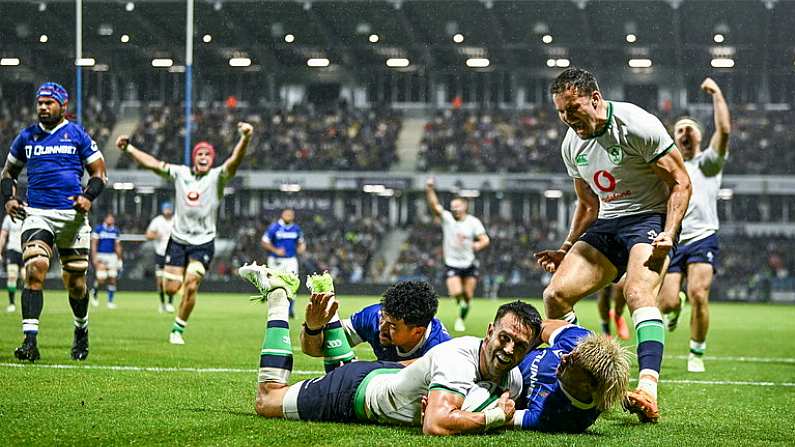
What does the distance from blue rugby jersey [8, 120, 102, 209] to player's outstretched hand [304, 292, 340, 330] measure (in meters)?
3.97

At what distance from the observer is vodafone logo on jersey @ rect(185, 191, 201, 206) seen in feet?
38.7

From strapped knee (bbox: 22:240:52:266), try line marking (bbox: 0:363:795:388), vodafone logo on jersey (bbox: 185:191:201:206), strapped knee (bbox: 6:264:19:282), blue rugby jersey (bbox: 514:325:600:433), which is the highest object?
vodafone logo on jersey (bbox: 185:191:201:206)

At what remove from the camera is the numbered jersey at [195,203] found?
1159 cm

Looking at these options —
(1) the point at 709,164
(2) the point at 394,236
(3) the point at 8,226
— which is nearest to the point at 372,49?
(2) the point at 394,236

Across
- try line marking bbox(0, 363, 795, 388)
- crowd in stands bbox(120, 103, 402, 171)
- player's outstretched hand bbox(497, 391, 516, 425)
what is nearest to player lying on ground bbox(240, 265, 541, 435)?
player's outstretched hand bbox(497, 391, 516, 425)

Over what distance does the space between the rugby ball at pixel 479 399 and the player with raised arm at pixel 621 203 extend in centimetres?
110

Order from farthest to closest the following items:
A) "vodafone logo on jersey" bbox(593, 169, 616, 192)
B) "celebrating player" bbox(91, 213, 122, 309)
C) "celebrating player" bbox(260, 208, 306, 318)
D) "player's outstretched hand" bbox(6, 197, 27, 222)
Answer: "celebrating player" bbox(91, 213, 122, 309) → "celebrating player" bbox(260, 208, 306, 318) → "player's outstretched hand" bbox(6, 197, 27, 222) → "vodafone logo on jersey" bbox(593, 169, 616, 192)

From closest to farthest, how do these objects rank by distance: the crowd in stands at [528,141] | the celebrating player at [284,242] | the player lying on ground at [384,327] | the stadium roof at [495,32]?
the player lying on ground at [384,327]
the celebrating player at [284,242]
the stadium roof at [495,32]
the crowd in stands at [528,141]

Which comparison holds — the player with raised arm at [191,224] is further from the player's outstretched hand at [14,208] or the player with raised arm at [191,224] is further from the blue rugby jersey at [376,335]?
the blue rugby jersey at [376,335]

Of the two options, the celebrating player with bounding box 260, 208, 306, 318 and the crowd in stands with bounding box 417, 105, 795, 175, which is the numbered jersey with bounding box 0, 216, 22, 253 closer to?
the celebrating player with bounding box 260, 208, 306, 318

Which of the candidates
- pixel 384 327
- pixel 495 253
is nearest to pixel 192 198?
pixel 384 327

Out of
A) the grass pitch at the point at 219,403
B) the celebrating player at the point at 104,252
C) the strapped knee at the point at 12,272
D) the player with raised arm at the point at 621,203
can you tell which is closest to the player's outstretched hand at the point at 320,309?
the grass pitch at the point at 219,403

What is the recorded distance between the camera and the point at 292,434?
471 cm

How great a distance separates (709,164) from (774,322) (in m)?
12.9
